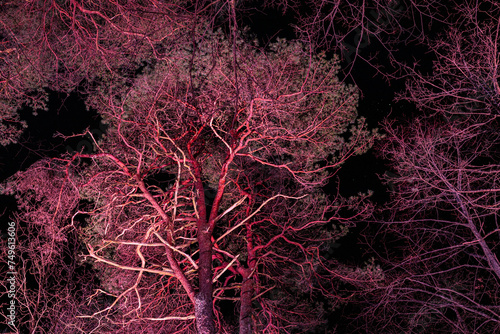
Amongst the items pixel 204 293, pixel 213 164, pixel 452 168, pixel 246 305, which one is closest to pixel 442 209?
pixel 452 168

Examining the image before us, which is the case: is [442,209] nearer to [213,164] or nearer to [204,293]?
[213,164]

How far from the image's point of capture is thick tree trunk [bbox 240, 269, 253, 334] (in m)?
6.52

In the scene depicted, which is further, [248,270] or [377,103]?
[377,103]

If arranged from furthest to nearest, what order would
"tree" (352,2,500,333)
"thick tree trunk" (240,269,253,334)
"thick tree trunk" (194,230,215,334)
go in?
"thick tree trunk" (240,269,253,334)
"tree" (352,2,500,333)
"thick tree trunk" (194,230,215,334)

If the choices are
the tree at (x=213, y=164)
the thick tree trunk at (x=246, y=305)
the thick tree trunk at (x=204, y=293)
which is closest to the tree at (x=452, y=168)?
the tree at (x=213, y=164)

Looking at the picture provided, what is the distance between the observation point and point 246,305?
6664 millimetres

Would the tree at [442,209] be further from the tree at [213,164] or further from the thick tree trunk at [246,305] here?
the thick tree trunk at [246,305]

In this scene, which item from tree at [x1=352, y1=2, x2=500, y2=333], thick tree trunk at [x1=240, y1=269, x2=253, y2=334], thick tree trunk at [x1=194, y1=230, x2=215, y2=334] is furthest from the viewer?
thick tree trunk at [x1=240, y1=269, x2=253, y2=334]

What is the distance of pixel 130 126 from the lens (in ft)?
26.3

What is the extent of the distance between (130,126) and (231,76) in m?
2.54

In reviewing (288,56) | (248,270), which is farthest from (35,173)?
(288,56)

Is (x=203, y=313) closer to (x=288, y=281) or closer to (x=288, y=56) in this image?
(x=288, y=281)

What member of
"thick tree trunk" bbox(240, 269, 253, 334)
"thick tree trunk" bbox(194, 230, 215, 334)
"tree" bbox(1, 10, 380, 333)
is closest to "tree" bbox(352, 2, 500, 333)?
"tree" bbox(1, 10, 380, 333)

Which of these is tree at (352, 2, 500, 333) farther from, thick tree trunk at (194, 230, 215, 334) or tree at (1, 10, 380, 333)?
thick tree trunk at (194, 230, 215, 334)
